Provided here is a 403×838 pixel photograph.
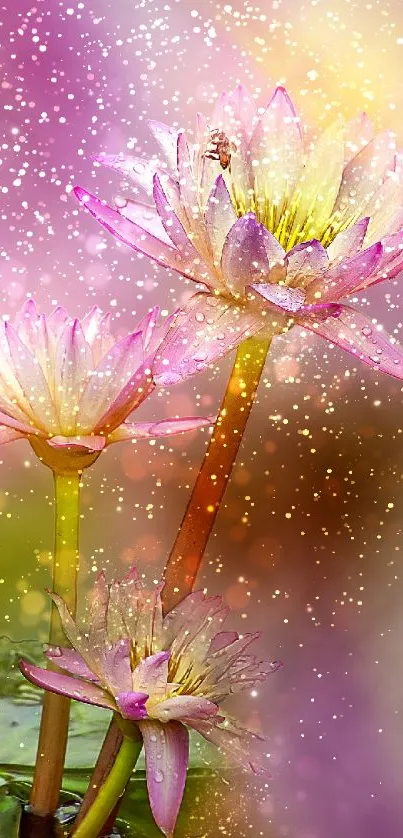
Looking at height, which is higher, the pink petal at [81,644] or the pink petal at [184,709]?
the pink petal at [81,644]

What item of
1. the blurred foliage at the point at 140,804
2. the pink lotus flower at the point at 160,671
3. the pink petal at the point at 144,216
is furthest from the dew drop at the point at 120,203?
the blurred foliage at the point at 140,804

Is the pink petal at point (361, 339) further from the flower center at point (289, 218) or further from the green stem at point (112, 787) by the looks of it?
the green stem at point (112, 787)

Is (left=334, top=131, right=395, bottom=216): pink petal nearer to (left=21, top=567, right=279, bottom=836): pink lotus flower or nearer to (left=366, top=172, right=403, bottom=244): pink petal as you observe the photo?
(left=366, top=172, right=403, bottom=244): pink petal

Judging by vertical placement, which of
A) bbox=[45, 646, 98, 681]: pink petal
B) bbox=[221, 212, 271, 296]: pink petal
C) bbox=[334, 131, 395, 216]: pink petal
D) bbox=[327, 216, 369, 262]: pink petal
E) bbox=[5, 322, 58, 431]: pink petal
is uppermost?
bbox=[334, 131, 395, 216]: pink petal

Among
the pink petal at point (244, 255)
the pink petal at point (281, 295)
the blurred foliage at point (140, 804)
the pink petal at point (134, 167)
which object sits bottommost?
the blurred foliage at point (140, 804)

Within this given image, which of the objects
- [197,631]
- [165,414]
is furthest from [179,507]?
[197,631]

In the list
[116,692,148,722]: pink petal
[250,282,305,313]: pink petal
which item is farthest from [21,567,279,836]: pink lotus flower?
[250,282,305,313]: pink petal

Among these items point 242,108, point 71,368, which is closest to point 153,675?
point 71,368
